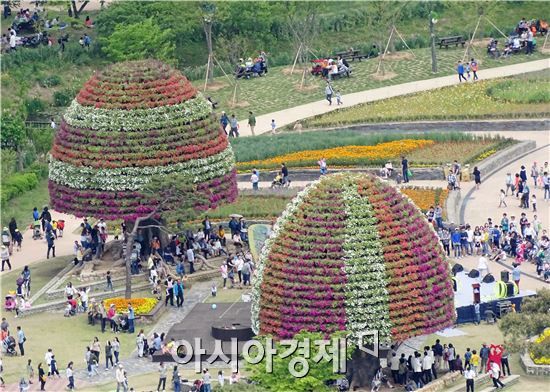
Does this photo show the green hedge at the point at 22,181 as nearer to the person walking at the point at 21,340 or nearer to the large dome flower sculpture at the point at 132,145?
the large dome flower sculpture at the point at 132,145

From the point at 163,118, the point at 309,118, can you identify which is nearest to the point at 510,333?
the point at 163,118

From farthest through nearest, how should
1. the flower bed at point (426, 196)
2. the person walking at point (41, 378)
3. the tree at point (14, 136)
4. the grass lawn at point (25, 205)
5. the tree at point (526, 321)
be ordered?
the tree at point (14, 136)
the grass lawn at point (25, 205)
the flower bed at point (426, 196)
the person walking at point (41, 378)
the tree at point (526, 321)

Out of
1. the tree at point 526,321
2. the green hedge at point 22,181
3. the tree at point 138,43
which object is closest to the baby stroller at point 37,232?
the green hedge at point 22,181

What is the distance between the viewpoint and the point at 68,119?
309 ft

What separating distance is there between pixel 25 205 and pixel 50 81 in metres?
23.5

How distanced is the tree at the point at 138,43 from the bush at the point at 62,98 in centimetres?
369

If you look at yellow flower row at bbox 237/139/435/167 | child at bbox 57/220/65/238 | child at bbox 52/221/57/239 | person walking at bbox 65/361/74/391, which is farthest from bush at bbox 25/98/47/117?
person walking at bbox 65/361/74/391

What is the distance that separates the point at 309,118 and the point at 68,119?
1118 inches

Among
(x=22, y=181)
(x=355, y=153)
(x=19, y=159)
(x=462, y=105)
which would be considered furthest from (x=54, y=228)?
(x=462, y=105)

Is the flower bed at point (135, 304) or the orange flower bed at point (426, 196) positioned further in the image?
the orange flower bed at point (426, 196)

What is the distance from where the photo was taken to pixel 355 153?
109m

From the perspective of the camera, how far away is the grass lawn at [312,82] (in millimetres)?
125312

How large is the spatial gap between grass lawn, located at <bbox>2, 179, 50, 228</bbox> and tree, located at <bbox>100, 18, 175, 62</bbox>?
18.4 m

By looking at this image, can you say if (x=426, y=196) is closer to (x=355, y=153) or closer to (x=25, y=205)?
(x=355, y=153)
